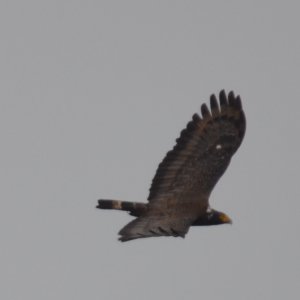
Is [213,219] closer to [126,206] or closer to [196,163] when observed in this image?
[196,163]

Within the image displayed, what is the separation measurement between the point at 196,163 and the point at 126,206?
1505mm

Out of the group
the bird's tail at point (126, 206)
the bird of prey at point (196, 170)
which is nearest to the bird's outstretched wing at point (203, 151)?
the bird of prey at point (196, 170)

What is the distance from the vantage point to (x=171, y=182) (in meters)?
18.4

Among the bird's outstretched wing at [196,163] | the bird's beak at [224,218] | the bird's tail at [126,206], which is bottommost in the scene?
the bird's beak at [224,218]

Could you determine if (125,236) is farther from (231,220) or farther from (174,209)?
(231,220)

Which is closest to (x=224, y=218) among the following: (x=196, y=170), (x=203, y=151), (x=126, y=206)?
(x=196, y=170)

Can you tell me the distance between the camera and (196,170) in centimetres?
1869

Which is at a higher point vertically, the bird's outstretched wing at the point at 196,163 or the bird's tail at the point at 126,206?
the bird's outstretched wing at the point at 196,163

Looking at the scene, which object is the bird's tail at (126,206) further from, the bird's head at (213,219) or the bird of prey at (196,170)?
the bird's head at (213,219)

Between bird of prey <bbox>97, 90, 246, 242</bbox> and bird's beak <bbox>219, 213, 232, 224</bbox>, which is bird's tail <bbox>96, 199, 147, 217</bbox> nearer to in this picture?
bird of prey <bbox>97, 90, 246, 242</bbox>

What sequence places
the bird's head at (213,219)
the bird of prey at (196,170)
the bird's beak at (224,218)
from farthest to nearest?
the bird's beak at (224,218), the bird's head at (213,219), the bird of prey at (196,170)

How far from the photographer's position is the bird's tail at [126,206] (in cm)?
1795

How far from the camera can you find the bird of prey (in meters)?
17.9

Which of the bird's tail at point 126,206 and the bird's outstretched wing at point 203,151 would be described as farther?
the bird's outstretched wing at point 203,151
